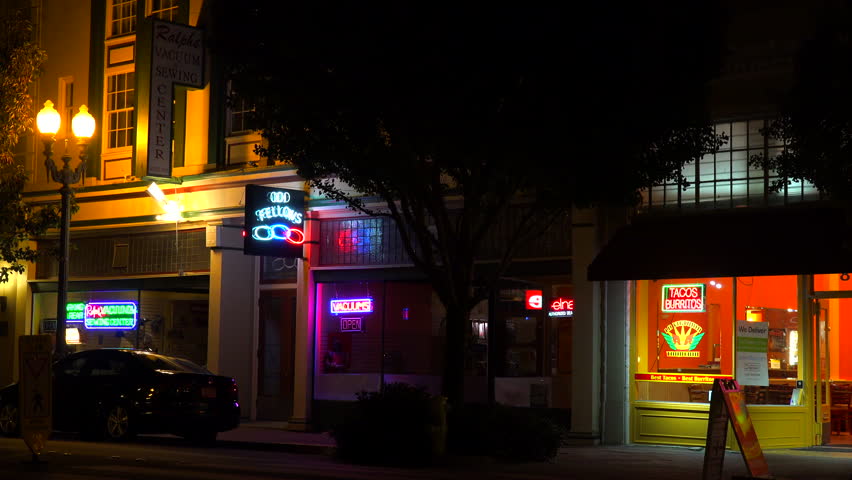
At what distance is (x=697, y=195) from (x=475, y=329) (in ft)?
14.8

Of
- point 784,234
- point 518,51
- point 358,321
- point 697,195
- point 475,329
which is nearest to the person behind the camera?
point 518,51

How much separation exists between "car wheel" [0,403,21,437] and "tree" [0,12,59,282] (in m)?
5.53

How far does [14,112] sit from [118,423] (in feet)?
28.3

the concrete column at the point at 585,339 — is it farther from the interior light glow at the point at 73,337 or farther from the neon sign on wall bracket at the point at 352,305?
the interior light glow at the point at 73,337

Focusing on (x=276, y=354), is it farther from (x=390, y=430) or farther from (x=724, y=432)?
(x=724, y=432)

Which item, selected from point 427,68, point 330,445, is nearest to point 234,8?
point 427,68

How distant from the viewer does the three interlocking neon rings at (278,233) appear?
20.8 metres

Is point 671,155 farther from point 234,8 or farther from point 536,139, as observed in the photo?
point 234,8

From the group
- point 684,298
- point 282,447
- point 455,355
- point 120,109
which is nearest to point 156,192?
point 120,109

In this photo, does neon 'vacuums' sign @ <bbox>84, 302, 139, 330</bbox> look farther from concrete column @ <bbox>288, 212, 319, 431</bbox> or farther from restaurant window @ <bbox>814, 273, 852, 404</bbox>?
restaurant window @ <bbox>814, 273, 852, 404</bbox>

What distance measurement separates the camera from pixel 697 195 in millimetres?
18266

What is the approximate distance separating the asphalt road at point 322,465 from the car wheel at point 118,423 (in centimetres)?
32

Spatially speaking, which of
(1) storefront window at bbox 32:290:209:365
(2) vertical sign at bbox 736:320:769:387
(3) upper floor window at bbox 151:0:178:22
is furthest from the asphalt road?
(3) upper floor window at bbox 151:0:178:22

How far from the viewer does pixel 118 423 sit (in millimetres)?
18031
